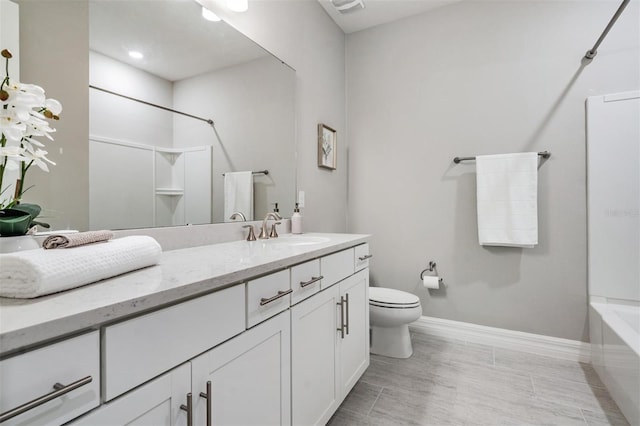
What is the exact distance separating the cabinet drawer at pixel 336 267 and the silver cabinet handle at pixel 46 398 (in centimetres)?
91

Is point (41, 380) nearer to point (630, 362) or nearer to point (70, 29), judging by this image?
point (70, 29)

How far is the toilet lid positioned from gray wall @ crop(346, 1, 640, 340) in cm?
37

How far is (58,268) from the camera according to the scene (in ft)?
1.93

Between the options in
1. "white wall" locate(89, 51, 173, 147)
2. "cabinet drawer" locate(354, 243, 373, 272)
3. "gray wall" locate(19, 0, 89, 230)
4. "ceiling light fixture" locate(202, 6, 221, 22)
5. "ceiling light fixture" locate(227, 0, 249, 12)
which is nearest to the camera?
"gray wall" locate(19, 0, 89, 230)

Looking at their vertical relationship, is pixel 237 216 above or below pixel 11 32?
below

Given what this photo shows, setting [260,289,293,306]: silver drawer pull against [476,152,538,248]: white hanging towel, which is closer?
[260,289,293,306]: silver drawer pull

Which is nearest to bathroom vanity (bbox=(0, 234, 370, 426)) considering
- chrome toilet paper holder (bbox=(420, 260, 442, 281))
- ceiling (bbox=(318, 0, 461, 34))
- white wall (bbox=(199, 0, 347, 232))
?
white wall (bbox=(199, 0, 347, 232))

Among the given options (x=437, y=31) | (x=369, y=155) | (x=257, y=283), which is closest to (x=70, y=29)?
(x=257, y=283)

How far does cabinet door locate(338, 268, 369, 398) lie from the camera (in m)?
1.50

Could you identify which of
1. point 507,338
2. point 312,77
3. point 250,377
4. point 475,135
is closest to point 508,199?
point 475,135

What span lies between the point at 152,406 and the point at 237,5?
5.73 ft

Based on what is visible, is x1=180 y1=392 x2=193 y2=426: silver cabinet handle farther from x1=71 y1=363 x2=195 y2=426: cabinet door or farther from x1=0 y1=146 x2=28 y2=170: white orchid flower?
x1=0 y1=146 x2=28 y2=170: white orchid flower

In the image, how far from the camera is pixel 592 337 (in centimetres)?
199

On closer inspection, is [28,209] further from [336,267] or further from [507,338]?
[507,338]
